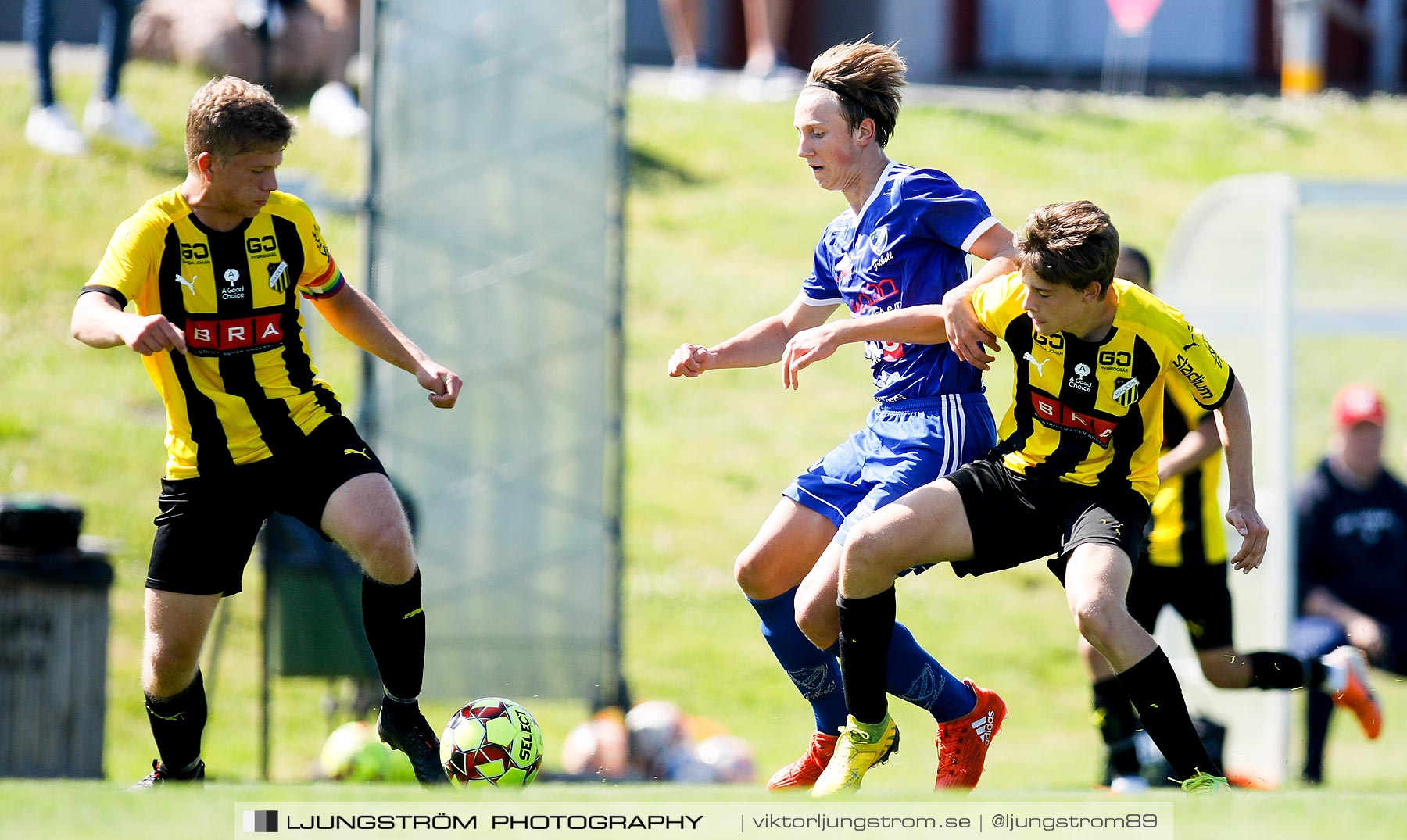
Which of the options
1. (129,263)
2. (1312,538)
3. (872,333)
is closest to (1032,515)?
(872,333)

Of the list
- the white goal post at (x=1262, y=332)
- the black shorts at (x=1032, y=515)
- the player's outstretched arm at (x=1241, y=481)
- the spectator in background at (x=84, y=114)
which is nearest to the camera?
the player's outstretched arm at (x=1241, y=481)

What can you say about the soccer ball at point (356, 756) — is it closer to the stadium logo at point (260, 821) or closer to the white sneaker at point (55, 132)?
the stadium logo at point (260, 821)

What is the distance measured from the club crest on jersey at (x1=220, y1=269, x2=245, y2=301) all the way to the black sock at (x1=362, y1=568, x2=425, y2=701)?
35.2 inches

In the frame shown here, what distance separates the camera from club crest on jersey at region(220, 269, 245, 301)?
4426 mm

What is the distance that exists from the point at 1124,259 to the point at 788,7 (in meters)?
13.5

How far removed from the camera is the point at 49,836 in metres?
3.74

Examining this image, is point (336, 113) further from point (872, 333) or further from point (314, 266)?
point (872, 333)

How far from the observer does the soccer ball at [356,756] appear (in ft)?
23.6

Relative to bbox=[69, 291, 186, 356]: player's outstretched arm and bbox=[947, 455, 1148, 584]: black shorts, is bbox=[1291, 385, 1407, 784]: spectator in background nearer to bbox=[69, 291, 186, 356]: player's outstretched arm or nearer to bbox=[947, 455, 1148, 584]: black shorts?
bbox=[947, 455, 1148, 584]: black shorts

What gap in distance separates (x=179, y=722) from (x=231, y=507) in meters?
0.68

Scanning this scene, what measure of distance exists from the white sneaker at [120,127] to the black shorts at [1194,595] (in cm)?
982

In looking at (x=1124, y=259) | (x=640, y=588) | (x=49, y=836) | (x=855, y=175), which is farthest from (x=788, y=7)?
(x=49, y=836)

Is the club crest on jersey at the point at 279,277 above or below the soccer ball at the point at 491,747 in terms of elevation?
above

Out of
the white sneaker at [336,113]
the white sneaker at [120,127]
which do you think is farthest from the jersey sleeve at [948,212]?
the white sneaker at [336,113]
